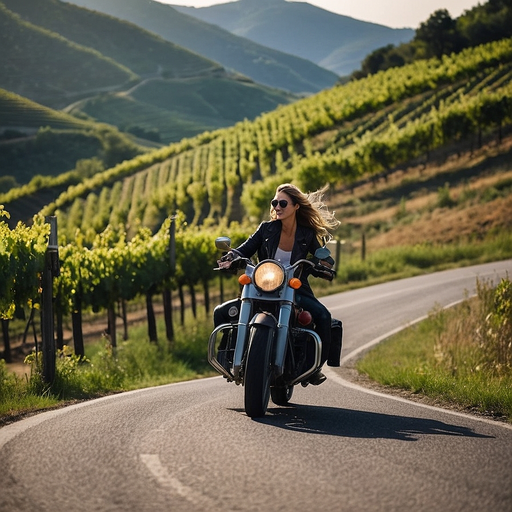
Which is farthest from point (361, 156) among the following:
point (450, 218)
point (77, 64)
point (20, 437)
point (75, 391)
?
point (77, 64)

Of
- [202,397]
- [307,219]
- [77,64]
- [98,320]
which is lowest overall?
[98,320]

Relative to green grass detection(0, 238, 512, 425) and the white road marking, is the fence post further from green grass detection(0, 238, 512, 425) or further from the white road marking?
the white road marking

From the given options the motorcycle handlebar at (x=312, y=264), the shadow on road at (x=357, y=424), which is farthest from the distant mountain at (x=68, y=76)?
the shadow on road at (x=357, y=424)

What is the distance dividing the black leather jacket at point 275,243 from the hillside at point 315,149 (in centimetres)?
4033

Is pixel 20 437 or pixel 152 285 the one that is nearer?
pixel 20 437

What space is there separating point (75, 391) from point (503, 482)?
6.32 m

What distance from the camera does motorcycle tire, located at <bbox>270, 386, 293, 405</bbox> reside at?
25.0 ft

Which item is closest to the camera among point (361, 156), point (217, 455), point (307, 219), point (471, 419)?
point (217, 455)

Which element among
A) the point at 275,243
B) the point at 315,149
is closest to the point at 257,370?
the point at 275,243

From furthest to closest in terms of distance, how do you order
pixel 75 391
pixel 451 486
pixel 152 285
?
pixel 152 285
pixel 75 391
pixel 451 486

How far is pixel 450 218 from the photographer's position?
45312mm

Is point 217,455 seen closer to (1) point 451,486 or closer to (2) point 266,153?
(1) point 451,486

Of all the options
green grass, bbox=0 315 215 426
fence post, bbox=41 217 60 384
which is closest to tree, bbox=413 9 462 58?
green grass, bbox=0 315 215 426

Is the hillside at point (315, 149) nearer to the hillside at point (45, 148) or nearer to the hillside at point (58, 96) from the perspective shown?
the hillside at point (45, 148)
